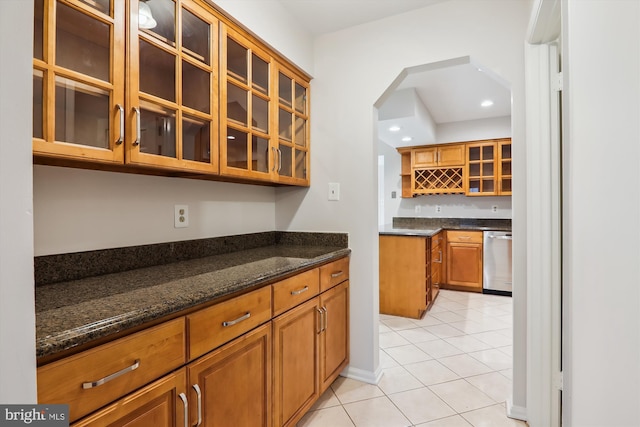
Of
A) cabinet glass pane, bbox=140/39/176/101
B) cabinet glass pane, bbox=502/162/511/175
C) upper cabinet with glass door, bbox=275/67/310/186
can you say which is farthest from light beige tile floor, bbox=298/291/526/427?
cabinet glass pane, bbox=502/162/511/175

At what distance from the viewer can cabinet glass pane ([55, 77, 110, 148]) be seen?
966 millimetres

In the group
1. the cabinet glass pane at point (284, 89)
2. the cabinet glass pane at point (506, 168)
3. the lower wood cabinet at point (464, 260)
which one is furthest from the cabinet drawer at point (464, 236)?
the cabinet glass pane at point (284, 89)

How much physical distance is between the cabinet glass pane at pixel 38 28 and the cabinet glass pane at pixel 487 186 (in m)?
4.88

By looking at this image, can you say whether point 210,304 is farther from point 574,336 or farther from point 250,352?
point 574,336

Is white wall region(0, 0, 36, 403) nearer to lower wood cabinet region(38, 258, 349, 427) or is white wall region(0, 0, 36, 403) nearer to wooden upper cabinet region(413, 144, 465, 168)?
lower wood cabinet region(38, 258, 349, 427)

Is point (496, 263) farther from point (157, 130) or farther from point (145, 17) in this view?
point (145, 17)

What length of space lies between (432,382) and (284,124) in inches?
78.1

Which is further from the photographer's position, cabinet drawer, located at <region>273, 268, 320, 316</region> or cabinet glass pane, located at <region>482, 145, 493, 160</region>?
cabinet glass pane, located at <region>482, 145, 493, 160</region>

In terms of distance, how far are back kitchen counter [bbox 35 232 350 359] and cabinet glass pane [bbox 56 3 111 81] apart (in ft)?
2.25

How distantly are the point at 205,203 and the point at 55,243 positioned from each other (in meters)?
0.75

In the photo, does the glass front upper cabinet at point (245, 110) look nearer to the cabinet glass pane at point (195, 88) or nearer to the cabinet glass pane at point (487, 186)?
the cabinet glass pane at point (195, 88)

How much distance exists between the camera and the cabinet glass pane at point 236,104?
159 centimetres

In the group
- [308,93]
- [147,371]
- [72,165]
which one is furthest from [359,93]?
[147,371]

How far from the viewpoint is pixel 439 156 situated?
479 centimetres
